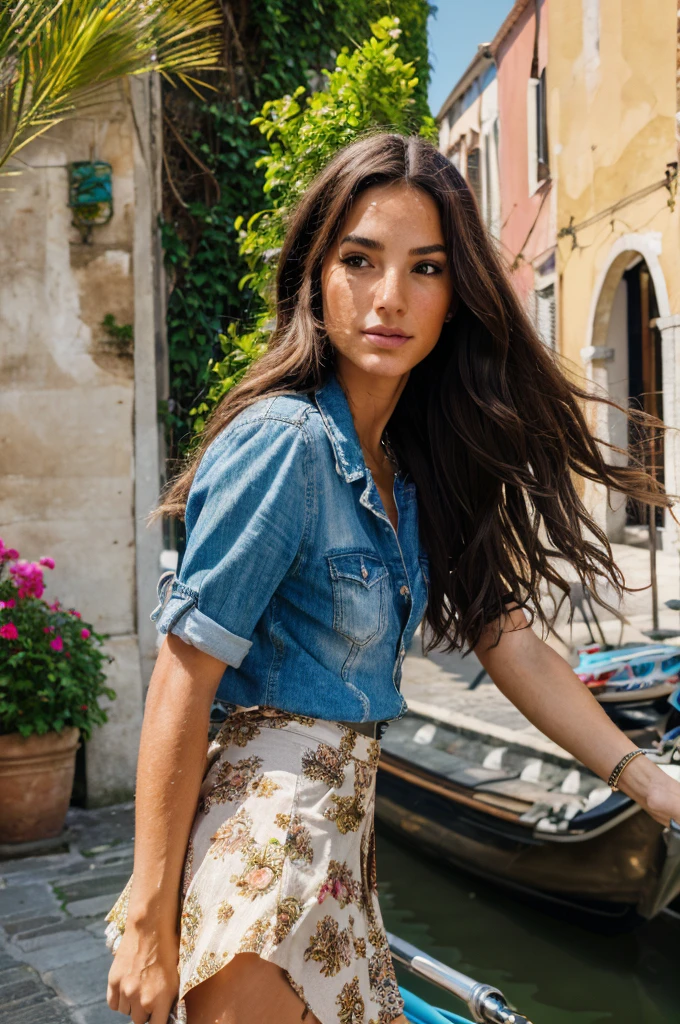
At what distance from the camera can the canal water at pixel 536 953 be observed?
397 centimetres

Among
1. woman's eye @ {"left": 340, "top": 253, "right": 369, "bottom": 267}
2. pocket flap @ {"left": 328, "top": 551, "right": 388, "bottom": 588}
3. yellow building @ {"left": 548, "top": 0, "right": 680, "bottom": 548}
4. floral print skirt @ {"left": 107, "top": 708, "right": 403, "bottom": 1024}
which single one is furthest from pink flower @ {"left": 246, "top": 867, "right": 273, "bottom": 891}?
yellow building @ {"left": 548, "top": 0, "right": 680, "bottom": 548}

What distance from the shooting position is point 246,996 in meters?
1.18

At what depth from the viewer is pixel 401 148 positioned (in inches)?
60.8

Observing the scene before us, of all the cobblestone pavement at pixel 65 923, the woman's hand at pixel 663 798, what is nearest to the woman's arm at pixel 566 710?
the woman's hand at pixel 663 798

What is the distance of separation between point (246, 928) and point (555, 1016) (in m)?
3.19

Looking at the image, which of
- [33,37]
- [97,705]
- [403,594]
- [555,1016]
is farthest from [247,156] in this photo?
[403,594]

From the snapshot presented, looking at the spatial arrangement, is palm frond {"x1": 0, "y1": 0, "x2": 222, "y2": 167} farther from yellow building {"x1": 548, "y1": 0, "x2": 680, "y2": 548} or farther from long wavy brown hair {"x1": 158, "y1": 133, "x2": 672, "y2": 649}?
yellow building {"x1": 548, "y1": 0, "x2": 680, "y2": 548}

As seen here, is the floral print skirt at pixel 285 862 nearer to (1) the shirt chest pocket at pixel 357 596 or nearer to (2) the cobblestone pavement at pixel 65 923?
(1) the shirt chest pocket at pixel 357 596

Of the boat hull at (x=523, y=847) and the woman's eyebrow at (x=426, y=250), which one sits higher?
the woman's eyebrow at (x=426, y=250)

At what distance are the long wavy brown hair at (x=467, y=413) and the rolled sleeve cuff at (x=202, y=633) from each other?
322mm

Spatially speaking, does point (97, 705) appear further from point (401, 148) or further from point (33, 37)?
point (401, 148)

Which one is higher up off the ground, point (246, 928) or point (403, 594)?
point (403, 594)

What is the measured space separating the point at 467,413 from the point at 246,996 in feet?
3.16

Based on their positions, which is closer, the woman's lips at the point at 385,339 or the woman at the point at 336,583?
the woman at the point at 336,583
